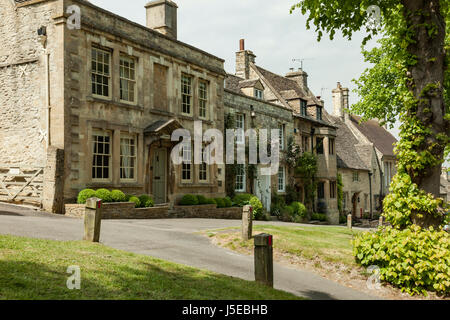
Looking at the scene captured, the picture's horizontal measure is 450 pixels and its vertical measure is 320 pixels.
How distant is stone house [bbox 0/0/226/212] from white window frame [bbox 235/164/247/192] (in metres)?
5.48

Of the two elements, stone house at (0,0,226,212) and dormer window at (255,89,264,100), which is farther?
dormer window at (255,89,264,100)

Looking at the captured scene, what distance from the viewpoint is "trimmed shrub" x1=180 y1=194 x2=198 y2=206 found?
65.8ft

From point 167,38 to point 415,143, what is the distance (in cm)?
1367

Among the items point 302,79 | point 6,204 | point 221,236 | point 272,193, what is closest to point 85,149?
point 6,204

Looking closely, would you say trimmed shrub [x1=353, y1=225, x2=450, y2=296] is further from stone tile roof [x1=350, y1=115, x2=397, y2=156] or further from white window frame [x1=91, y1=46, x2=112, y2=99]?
stone tile roof [x1=350, y1=115, x2=397, y2=156]

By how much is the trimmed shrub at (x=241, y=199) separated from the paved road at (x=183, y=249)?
34.7 ft

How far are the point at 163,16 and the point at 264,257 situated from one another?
57.7 ft

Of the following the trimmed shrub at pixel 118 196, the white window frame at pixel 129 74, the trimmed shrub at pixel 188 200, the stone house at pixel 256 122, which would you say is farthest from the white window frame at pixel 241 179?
the trimmed shrub at pixel 118 196

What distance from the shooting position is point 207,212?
2072 centimetres

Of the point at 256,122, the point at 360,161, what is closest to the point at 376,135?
the point at 360,161

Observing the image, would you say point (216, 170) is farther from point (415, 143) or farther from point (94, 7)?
point (415, 143)

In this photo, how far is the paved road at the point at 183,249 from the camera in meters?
8.62

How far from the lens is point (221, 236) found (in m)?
12.6

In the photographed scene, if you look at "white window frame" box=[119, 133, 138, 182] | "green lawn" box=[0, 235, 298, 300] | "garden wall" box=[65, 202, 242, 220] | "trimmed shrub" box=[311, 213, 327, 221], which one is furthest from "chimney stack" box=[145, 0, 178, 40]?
"trimmed shrub" box=[311, 213, 327, 221]
